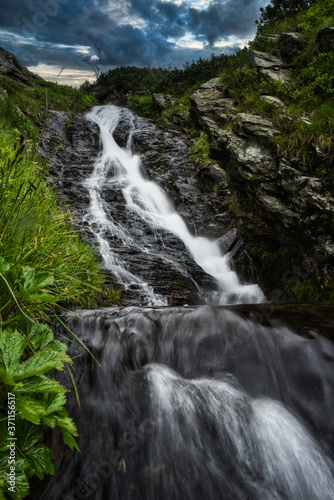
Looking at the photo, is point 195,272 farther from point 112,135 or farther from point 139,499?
point 112,135

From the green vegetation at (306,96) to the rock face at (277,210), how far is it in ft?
→ 0.69

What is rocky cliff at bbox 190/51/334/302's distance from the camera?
4.18 meters

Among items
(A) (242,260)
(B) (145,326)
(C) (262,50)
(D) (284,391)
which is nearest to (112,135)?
(C) (262,50)

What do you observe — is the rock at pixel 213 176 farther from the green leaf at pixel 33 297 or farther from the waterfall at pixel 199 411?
the green leaf at pixel 33 297

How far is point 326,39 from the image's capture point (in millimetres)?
4945

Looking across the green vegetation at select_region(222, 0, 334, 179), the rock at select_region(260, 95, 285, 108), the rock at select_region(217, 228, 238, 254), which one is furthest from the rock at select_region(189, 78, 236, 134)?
the rock at select_region(217, 228, 238, 254)

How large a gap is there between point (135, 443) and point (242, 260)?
5977 millimetres

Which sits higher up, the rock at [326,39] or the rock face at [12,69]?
the rock face at [12,69]

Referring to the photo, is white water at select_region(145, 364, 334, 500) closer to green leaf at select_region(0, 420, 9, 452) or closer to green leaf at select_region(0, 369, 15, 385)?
green leaf at select_region(0, 420, 9, 452)

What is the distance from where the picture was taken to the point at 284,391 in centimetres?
263

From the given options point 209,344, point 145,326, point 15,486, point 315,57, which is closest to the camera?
point 15,486

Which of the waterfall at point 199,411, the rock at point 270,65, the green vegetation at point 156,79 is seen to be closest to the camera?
the waterfall at point 199,411

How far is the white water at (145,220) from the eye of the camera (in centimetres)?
633

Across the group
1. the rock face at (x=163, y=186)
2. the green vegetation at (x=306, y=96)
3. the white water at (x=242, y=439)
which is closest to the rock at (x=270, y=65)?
the green vegetation at (x=306, y=96)
